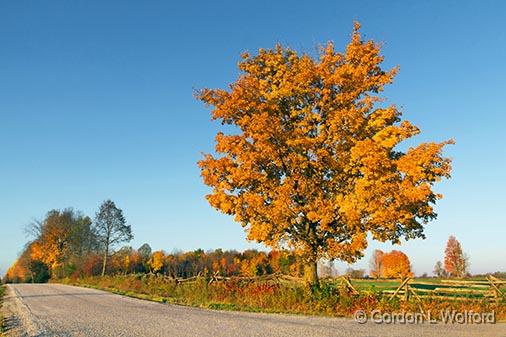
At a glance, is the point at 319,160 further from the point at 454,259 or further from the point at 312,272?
the point at 454,259

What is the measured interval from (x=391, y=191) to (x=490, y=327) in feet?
20.9

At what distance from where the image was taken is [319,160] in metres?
21.0

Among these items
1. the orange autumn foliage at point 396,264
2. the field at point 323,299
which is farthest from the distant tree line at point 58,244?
the orange autumn foliage at point 396,264

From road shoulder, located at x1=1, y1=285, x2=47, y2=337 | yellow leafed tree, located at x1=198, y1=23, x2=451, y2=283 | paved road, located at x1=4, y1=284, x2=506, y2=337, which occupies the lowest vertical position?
road shoulder, located at x1=1, y1=285, x2=47, y2=337

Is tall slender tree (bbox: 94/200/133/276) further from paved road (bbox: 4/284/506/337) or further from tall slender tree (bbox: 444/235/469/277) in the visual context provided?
tall slender tree (bbox: 444/235/469/277)

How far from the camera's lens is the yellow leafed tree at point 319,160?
19078 millimetres

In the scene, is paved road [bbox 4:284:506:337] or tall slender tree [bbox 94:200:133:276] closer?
paved road [bbox 4:284:506:337]

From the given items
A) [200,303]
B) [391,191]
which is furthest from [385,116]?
[200,303]

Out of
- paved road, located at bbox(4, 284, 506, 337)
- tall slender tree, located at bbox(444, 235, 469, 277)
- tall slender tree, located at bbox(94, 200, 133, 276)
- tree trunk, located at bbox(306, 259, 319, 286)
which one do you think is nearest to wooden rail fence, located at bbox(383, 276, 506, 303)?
tree trunk, located at bbox(306, 259, 319, 286)

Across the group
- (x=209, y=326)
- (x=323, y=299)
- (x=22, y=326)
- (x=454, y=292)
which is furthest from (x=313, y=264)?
(x=22, y=326)

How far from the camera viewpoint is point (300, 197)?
70.5ft

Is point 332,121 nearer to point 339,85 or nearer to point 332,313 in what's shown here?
point 339,85

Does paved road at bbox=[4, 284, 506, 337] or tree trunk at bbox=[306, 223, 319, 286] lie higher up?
tree trunk at bbox=[306, 223, 319, 286]

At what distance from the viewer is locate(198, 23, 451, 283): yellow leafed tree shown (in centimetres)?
1908
